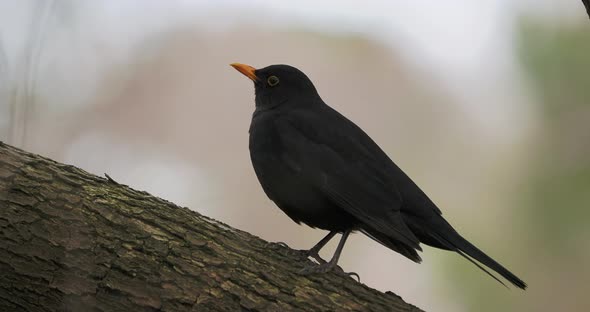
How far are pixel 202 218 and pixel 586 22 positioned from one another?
18.2 feet

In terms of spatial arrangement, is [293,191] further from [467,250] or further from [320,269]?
[467,250]

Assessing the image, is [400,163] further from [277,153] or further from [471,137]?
[277,153]

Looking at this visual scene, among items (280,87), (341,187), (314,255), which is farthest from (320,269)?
(280,87)

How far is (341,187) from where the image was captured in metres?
4.79

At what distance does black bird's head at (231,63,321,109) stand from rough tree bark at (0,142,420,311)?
1.80 m

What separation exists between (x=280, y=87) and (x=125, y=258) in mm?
2473

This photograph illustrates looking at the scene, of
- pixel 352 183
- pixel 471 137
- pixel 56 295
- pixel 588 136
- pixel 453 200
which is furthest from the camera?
pixel 471 137

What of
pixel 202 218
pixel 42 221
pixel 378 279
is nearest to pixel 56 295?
pixel 42 221

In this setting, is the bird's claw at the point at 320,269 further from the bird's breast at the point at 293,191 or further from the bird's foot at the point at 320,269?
the bird's breast at the point at 293,191

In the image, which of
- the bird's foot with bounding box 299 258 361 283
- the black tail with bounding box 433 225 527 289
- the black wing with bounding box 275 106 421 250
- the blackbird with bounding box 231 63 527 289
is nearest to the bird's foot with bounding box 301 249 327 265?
the blackbird with bounding box 231 63 527 289

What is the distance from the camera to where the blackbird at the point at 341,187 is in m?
4.70

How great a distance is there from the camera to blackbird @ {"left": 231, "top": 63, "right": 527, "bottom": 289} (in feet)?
15.4

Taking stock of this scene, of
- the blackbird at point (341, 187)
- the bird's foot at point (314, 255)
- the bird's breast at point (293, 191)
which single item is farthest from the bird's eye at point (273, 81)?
A: the bird's foot at point (314, 255)

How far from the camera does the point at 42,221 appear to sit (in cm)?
356
